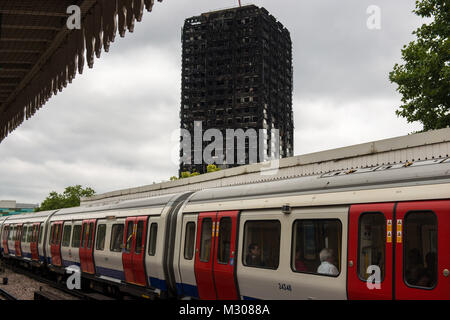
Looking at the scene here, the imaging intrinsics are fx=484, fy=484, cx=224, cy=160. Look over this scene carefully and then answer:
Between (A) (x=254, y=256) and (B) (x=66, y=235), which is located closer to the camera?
(A) (x=254, y=256)

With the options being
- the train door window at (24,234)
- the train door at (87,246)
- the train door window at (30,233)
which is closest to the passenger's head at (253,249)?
the train door at (87,246)

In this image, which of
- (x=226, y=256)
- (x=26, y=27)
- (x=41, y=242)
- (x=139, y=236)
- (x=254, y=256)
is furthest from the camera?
(x=41, y=242)

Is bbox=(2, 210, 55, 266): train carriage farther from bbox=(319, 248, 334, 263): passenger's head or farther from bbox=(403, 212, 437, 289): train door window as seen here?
bbox=(403, 212, 437, 289): train door window

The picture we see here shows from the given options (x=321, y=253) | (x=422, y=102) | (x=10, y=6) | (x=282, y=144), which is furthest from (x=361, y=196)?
(x=282, y=144)

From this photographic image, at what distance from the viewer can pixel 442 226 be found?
5.95 metres

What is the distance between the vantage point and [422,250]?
6160mm

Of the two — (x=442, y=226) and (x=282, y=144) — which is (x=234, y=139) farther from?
(x=442, y=226)

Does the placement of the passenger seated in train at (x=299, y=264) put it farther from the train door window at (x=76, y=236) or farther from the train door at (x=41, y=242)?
the train door at (x=41, y=242)

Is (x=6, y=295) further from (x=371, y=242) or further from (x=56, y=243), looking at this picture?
(x=371, y=242)

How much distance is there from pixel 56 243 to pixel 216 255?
12.5 metres

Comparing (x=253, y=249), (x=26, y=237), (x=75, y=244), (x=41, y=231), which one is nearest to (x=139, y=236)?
(x=253, y=249)

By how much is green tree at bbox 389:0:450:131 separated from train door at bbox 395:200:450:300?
52.7 ft

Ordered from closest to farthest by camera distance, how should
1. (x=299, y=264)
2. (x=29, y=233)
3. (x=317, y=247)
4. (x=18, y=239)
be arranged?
(x=317, y=247), (x=299, y=264), (x=29, y=233), (x=18, y=239)

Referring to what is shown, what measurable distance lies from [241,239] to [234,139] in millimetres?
98501
